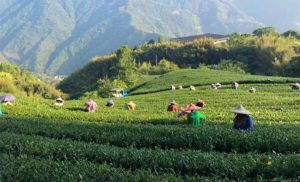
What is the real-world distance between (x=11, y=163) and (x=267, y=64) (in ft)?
271

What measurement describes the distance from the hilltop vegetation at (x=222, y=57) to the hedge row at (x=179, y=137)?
62.4 meters

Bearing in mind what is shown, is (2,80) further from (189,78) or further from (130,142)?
(130,142)

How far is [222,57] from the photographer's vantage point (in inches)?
4200

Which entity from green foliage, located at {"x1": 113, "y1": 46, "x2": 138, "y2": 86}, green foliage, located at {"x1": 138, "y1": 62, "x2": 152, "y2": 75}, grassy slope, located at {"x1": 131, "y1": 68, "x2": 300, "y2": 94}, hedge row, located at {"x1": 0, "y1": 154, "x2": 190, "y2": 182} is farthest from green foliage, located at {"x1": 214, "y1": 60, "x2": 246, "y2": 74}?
hedge row, located at {"x1": 0, "y1": 154, "x2": 190, "y2": 182}

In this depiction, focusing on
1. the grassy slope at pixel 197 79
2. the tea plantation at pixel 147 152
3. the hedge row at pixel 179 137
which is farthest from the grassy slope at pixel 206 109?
the hedge row at pixel 179 137

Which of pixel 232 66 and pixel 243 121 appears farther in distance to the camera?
pixel 232 66

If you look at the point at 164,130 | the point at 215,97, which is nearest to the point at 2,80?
the point at 215,97

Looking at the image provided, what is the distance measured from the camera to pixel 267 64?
9019 centimetres

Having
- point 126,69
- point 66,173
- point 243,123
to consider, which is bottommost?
point 66,173

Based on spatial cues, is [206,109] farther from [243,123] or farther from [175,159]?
[175,159]

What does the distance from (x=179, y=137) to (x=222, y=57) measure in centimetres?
9228

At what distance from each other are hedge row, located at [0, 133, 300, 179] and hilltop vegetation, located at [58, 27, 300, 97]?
6666 centimetres

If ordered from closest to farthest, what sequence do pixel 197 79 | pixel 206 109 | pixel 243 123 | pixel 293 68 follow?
1. pixel 243 123
2. pixel 206 109
3. pixel 197 79
4. pixel 293 68

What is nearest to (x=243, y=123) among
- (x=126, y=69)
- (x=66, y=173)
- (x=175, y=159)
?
(x=175, y=159)
